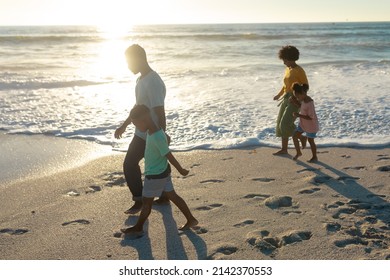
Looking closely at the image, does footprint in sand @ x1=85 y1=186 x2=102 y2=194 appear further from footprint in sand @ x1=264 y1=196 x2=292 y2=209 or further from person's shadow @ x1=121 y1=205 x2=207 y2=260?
footprint in sand @ x1=264 y1=196 x2=292 y2=209

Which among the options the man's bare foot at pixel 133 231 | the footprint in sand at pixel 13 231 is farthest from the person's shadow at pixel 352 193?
the footprint in sand at pixel 13 231

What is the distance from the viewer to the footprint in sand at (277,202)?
444 centimetres

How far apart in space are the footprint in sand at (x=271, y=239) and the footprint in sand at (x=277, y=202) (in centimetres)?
58

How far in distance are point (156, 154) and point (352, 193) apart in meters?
2.20

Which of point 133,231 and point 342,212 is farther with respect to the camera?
point 342,212

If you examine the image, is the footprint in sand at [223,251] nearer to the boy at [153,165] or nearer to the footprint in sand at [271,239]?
the footprint in sand at [271,239]

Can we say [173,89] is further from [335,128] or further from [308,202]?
[308,202]

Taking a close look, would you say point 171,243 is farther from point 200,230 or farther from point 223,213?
point 223,213

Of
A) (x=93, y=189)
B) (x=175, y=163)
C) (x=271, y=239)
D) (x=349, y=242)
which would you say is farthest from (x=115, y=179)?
(x=349, y=242)

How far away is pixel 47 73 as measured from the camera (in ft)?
53.5

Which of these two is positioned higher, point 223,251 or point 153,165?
point 153,165

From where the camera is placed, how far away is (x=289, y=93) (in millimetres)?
6195

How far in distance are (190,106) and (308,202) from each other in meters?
5.18

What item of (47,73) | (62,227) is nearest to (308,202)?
(62,227)
